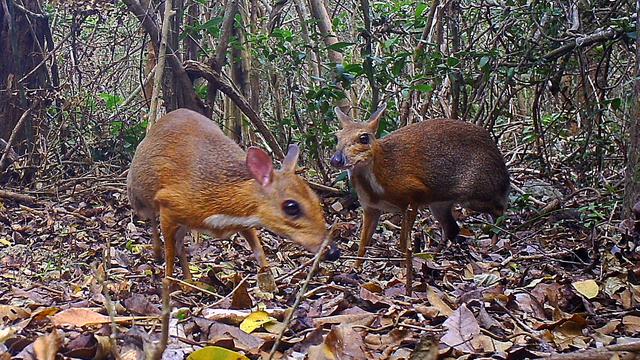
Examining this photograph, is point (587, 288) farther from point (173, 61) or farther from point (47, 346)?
point (173, 61)

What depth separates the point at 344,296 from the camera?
3.88 metres

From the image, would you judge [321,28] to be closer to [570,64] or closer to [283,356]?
[570,64]

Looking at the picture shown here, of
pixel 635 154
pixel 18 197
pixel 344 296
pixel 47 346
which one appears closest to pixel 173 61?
pixel 18 197

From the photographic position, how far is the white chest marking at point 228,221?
471 centimetres

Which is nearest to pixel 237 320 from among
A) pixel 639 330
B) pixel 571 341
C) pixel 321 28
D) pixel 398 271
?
pixel 571 341

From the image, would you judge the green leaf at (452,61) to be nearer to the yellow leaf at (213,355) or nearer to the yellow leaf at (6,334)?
the yellow leaf at (213,355)

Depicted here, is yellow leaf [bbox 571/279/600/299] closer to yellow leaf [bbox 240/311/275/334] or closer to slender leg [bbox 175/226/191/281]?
yellow leaf [bbox 240/311/275/334]

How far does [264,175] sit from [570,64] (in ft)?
14.0

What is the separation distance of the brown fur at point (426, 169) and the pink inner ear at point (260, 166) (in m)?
1.80

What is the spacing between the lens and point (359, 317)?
3.41m

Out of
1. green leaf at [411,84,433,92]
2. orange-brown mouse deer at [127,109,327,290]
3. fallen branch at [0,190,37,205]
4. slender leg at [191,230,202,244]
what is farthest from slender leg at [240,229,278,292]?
fallen branch at [0,190,37,205]

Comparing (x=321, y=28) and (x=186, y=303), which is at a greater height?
(x=321, y=28)

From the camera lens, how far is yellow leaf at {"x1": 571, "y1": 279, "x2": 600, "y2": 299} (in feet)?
13.0

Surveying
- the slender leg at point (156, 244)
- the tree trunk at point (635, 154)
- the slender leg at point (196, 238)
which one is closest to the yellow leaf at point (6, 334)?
the slender leg at point (156, 244)
